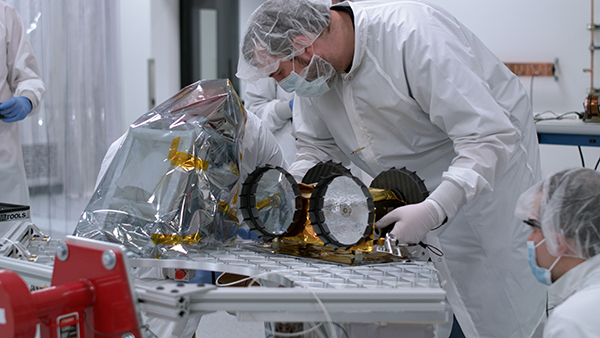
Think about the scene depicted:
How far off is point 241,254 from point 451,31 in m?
0.77

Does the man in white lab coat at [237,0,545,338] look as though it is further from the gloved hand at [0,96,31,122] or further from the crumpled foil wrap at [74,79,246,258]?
the gloved hand at [0,96,31,122]

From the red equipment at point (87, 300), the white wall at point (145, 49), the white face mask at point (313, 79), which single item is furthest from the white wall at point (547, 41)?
the red equipment at point (87, 300)

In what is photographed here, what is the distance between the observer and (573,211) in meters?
0.93

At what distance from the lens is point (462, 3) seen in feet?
12.0

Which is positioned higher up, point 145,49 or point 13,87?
point 145,49

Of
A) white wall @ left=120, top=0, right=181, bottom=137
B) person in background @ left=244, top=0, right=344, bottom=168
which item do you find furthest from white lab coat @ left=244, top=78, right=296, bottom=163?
white wall @ left=120, top=0, right=181, bottom=137

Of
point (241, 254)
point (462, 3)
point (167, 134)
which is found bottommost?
point (241, 254)

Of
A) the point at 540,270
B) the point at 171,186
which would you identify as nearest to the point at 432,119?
the point at 540,270

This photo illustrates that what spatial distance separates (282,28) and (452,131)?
493mm

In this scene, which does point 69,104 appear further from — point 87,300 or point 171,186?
point 87,300

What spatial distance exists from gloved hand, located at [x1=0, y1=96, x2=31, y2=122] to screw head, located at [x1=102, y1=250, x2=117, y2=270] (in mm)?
1711

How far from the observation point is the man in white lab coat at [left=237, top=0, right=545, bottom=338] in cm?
115

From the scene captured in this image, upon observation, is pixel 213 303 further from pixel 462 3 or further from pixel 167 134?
pixel 462 3

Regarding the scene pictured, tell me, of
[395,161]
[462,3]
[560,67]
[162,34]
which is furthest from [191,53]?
[395,161]
